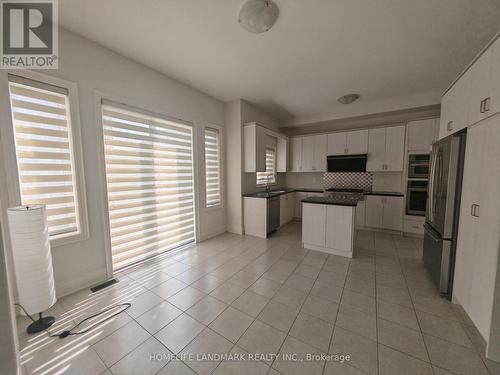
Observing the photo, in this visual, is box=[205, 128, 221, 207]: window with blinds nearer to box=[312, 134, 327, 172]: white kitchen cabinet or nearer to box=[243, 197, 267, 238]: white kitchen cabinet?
box=[243, 197, 267, 238]: white kitchen cabinet

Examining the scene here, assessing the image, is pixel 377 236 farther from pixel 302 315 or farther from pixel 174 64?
pixel 174 64

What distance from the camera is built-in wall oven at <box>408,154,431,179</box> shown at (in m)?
3.78

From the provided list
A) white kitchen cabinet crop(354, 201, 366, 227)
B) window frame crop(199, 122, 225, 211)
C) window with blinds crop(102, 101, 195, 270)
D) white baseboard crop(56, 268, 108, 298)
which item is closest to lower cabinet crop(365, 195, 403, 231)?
white kitchen cabinet crop(354, 201, 366, 227)

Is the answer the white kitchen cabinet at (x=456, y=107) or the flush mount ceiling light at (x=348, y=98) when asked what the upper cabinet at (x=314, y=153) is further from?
the white kitchen cabinet at (x=456, y=107)

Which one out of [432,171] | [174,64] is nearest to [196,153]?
[174,64]

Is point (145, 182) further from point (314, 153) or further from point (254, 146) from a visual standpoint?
point (314, 153)

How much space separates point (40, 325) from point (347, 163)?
18.2ft

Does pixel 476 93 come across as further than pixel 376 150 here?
No

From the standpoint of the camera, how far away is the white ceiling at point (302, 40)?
176 cm

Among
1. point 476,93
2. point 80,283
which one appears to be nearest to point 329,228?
point 476,93

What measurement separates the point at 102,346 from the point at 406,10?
3995 millimetres

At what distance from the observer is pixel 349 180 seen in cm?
495

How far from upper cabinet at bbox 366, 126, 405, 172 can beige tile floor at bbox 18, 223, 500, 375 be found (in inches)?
91.2

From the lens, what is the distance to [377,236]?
4.05m
